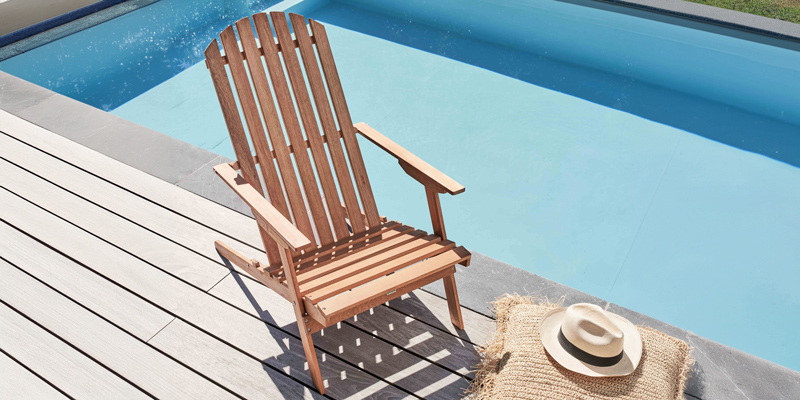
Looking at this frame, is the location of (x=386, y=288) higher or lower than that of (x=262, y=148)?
lower

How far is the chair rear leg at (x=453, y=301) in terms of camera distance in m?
2.04

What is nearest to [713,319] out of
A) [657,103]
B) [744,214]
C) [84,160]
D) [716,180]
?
[744,214]

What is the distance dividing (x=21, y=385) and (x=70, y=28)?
3617 millimetres

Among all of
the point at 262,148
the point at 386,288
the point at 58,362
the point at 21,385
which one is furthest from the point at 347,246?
the point at 21,385

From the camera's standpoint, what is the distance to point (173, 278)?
2.33m

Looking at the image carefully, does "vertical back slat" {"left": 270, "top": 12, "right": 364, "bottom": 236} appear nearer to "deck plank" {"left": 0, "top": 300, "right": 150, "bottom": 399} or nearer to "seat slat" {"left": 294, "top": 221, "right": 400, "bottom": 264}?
"seat slat" {"left": 294, "top": 221, "right": 400, "bottom": 264}

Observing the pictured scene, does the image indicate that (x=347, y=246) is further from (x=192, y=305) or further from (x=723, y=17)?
(x=723, y=17)

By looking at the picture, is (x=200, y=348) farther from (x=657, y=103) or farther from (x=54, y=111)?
(x=657, y=103)

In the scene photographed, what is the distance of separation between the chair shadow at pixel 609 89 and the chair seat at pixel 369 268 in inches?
114

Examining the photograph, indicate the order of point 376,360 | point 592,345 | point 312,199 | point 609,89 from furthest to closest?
point 609,89 → point 312,199 → point 376,360 → point 592,345

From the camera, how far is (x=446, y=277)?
2043 mm

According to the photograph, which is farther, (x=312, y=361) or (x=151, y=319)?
(x=151, y=319)

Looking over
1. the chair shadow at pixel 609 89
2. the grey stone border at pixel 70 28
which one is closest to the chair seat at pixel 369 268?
the chair shadow at pixel 609 89

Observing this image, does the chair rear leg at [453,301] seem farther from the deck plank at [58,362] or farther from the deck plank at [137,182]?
the deck plank at [58,362]
